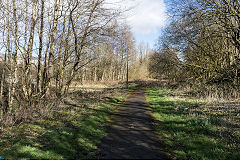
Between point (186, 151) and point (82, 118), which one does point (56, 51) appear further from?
point (186, 151)

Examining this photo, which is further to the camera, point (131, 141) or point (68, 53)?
point (68, 53)

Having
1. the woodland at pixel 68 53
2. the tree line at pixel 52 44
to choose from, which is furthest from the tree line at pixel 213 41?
the tree line at pixel 52 44

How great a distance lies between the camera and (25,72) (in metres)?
8.88

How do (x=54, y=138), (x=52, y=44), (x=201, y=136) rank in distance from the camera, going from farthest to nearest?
1. (x=52, y=44)
2. (x=201, y=136)
3. (x=54, y=138)

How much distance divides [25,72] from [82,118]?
429 centimetres

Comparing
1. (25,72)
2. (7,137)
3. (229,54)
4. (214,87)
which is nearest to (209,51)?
(229,54)

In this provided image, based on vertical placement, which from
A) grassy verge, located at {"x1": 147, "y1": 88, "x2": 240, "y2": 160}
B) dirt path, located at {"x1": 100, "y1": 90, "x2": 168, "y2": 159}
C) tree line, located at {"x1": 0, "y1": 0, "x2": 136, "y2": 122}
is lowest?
dirt path, located at {"x1": 100, "y1": 90, "x2": 168, "y2": 159}

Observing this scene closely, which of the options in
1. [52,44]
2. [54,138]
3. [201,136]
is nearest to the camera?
[54,138]

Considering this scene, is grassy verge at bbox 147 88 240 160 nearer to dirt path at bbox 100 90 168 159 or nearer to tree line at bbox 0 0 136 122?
dirt path at bbox 100 90 168 159

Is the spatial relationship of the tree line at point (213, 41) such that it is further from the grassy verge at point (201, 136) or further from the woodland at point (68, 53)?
the grassy verge at point (201, 136)

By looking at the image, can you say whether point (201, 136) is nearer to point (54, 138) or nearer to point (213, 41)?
point (54, 138)

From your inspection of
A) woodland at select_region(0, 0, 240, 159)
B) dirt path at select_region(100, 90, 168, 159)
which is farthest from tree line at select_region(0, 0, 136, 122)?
dirt path at select_region(100, 90, 168, 159)

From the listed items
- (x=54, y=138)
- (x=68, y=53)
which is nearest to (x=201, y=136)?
(x=54, y=138)

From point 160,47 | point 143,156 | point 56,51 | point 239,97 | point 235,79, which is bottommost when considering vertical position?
point 143,156
